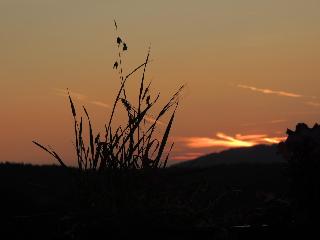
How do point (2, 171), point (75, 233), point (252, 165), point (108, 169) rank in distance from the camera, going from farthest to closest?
1. point (252, 165)
2. point (2, 171)
3. point (108, 169)
4. point (75, 233)

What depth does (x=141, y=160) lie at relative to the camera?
3486 mm

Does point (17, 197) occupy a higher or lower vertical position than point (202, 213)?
higher

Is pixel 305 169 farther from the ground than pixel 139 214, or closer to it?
farther from the ground

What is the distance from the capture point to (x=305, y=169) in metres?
3.39

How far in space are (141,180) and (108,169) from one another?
201 millimetres

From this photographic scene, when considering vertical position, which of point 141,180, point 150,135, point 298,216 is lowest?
point 298,216

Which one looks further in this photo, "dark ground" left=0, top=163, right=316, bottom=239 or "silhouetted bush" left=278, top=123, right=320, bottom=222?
"silhouetted bush" left=278, top=123, right=320, bottom=222

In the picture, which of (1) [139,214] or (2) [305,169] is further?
(2) [305,169]

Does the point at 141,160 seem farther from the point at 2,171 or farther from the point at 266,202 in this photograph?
the point at 2,171

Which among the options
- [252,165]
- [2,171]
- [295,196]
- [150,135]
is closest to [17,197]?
[2,171]

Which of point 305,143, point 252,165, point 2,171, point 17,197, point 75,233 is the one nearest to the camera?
point 75,233

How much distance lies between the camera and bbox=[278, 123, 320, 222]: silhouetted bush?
10.9 feet

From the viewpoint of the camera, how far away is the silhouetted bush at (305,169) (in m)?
3.32

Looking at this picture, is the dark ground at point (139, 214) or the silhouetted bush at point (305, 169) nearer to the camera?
the dark ground at point (139, 214)
